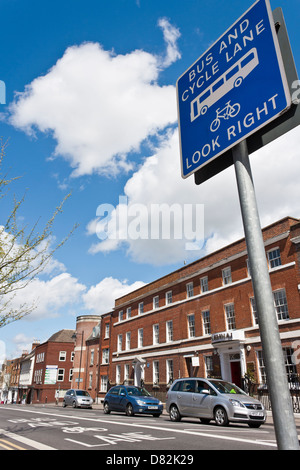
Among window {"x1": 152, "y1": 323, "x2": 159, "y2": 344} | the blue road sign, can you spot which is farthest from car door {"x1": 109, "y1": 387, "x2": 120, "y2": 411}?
the blue road sign

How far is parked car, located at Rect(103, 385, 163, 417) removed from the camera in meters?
16.8

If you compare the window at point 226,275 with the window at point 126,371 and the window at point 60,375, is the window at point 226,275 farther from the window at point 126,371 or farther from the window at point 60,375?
the window at point 60,375

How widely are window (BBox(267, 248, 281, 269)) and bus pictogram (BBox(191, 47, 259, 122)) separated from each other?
66.2ft

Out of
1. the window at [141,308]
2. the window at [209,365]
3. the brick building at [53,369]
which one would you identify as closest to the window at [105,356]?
the window at [141,308]

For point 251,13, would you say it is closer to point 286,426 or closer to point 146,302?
point 286,426

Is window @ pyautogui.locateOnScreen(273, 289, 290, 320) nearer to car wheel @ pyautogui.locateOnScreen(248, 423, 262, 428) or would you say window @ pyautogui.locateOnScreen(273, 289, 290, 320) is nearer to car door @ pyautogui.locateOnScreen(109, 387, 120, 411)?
car wheel @ pyautogui.locateOnScreen(248, 423, 262, 428)

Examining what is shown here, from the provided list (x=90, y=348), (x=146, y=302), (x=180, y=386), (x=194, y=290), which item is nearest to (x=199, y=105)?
(x=180, y=386)

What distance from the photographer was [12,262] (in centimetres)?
827

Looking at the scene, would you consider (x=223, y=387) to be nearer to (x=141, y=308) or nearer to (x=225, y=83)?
(x=225, y=83)

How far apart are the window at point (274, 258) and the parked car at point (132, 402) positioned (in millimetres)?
10555

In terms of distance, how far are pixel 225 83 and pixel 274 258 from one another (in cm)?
2064

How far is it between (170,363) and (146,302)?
23.5 ft

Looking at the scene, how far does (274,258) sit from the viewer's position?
Answer: 70.9 ft

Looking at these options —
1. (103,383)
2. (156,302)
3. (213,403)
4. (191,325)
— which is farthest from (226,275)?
(103,383)
